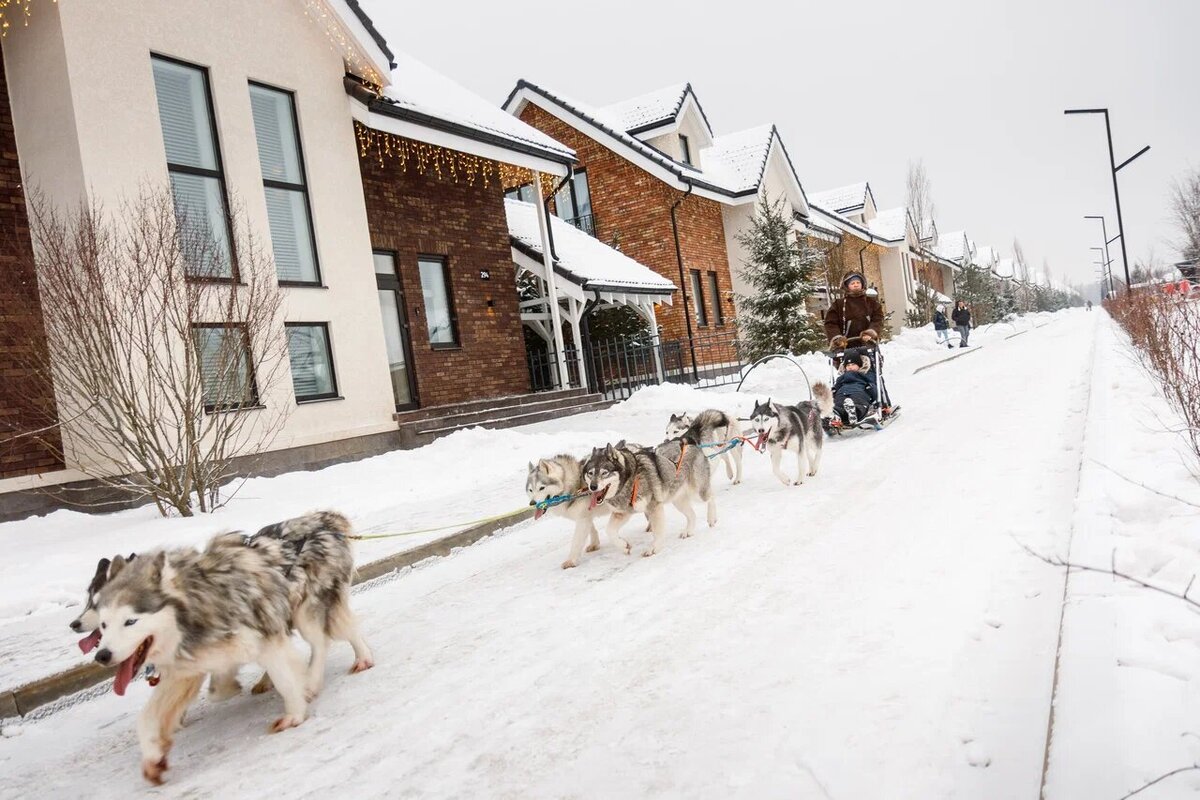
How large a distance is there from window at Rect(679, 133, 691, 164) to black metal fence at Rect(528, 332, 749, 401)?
7.12 m

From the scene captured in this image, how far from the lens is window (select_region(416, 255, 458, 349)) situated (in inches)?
613

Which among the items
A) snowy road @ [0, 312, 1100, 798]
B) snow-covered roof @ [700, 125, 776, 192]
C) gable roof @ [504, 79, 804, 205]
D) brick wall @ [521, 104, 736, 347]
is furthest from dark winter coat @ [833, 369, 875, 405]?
snow-covered roof @ [700, 125, 776, 192]

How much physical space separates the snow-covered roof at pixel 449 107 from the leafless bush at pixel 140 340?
533 cm

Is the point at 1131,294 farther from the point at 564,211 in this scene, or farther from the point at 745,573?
the point at 564,211

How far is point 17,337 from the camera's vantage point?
8477mm

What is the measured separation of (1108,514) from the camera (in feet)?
14.4

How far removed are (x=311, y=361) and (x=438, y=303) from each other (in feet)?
13.5

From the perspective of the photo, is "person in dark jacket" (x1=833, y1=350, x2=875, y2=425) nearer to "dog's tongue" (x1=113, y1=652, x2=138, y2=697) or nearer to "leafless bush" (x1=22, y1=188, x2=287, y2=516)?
"leafless bush" (x1=22, y1=188, x2=287, y2=516)

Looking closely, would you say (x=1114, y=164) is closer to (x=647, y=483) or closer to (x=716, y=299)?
(x=716, y=299)

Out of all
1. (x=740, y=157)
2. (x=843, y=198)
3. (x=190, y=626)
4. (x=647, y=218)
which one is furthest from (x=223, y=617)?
(x=843, y=198)

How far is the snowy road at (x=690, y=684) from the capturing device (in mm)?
2768

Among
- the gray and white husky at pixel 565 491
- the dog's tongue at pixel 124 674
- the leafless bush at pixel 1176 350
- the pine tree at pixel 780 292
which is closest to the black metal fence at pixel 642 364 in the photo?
the pine tree at pixel 780 292

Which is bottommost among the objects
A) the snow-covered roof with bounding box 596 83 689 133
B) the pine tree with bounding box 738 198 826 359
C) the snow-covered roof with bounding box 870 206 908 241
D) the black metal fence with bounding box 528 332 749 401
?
the black metal fence with bounding box 528 332 749 401

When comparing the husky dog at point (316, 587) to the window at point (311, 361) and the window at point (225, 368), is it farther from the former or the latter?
the window at point (311, 361)
